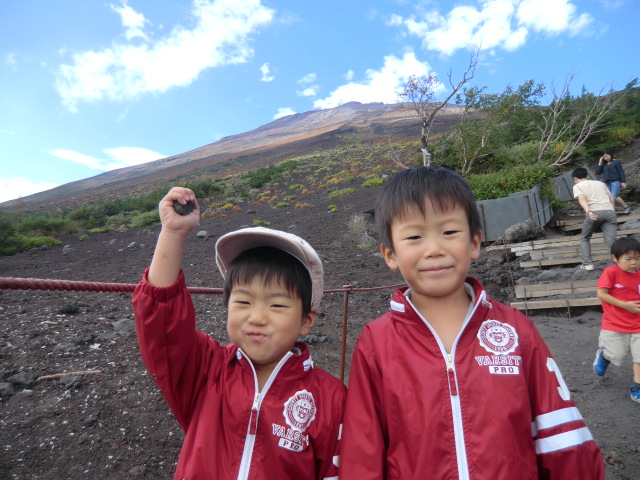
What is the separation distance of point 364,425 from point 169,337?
700 millimetres

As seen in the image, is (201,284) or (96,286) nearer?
(96,286)

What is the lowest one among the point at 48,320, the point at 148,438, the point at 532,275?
the point at 532,275

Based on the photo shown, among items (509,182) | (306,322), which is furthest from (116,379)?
(509,182)

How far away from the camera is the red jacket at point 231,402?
113 centimetres

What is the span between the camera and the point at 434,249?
129 centimetres

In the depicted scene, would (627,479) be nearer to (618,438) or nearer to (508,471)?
(618,438)

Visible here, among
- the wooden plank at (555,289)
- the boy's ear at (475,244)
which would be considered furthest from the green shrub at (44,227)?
the boy's ear at (475,244)

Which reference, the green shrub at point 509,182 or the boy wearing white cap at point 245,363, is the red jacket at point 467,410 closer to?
the boy wearing white cap at point 245,363

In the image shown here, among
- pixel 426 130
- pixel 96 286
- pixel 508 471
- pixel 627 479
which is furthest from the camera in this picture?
pixel 426 130

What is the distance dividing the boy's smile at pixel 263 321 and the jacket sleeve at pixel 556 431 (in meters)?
0.83

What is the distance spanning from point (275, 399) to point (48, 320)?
527cm

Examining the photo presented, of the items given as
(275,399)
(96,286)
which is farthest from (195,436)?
(96,286)

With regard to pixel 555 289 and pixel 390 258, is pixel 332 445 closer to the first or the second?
pixel 390 258

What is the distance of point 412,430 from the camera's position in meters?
1.23
